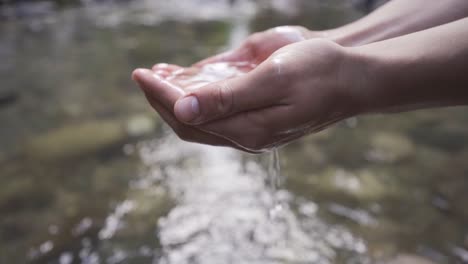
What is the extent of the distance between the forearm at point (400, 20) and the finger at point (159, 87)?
0.82 m

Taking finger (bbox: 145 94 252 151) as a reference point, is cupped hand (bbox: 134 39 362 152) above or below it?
above

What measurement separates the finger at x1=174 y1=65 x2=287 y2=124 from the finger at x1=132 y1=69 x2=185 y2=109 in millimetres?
130

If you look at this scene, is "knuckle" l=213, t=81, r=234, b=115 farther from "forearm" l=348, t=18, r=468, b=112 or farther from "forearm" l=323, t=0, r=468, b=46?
"forearm" l=323, t=0, r=468, b=46

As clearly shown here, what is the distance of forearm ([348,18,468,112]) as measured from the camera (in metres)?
1.13

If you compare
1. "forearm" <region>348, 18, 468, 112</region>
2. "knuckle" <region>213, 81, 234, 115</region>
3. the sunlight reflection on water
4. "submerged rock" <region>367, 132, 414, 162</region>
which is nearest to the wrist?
"forearm" <region>348, 18, 468, 112</region>

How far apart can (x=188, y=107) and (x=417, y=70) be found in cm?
65

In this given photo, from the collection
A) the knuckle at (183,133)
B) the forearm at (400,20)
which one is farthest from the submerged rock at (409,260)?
the knuckle at (183,133)

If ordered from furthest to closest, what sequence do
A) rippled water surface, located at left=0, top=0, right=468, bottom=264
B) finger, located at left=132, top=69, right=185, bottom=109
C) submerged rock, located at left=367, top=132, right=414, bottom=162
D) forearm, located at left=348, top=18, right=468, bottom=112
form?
submerged rock, located at left=367, top=132, right=414, bottom=162 < rippled water surface, located at left=0, top=0, right=468, bottom=264 < finger, located at left=132, top=69, right=185, bottom=109 < forearm, located at left=348, top=18, right=468, bottom=112

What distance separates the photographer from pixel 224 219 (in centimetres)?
259

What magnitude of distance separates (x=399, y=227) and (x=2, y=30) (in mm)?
8949

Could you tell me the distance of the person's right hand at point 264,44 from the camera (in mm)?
1866

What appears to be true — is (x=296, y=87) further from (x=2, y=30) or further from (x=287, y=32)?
(x=2, y=30)

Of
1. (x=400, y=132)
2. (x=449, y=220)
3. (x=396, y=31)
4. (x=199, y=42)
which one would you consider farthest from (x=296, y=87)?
(x=199, y=42)

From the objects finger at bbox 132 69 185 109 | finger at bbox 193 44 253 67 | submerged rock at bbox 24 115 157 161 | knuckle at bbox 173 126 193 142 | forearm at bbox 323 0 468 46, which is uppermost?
forearm at bbox 323 0 468 46
